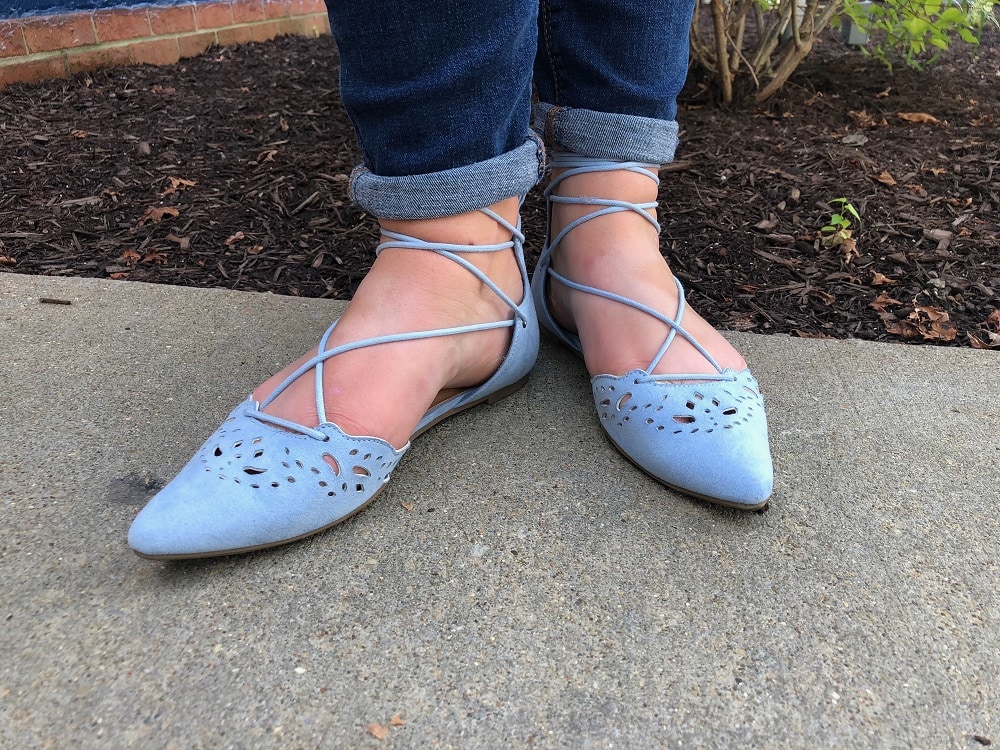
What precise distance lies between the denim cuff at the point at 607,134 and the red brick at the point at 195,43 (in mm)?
2419

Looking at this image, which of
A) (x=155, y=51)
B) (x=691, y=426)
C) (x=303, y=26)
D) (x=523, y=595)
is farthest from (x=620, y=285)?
(x=303, y=26)

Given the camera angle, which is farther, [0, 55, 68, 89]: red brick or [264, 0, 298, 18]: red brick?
[264, 0, 298, 18]: red brick

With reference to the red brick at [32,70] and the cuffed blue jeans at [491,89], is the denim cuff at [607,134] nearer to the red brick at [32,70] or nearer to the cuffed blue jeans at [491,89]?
the cuffed blue jeans at [491,89]

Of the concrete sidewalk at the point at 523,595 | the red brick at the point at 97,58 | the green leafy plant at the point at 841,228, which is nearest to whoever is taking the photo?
the concrete sidewalk at the point at 523,595

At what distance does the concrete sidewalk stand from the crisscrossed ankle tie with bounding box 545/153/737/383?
0.50 feet

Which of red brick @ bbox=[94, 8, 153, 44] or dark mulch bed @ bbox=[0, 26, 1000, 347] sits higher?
red brick @ bbox=[94, 8, 153, 44]

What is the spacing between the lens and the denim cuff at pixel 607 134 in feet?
3.33

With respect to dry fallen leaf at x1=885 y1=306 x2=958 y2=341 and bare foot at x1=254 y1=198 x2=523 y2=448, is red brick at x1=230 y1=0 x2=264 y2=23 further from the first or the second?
dry fallen leaf at x1=885 y1=306 x2=958 y2=341

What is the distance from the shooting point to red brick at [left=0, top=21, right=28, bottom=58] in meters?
2.38

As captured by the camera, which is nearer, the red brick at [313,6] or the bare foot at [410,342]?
the bare foot at [410,342]

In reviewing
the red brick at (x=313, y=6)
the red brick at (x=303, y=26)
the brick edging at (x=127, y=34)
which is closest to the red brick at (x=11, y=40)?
the brick edging at (x=127, y=34)

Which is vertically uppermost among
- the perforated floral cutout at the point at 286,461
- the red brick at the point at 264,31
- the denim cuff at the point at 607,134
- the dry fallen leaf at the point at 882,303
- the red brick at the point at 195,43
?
the denim cuff at the point at 607,134

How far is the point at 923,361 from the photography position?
46.3 inches

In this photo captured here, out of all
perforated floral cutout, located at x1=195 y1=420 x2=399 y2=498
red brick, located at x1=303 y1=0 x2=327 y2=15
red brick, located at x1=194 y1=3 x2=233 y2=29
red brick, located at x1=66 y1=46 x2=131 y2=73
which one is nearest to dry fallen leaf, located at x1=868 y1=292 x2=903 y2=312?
perforated floral cutout, located at x1=195 y1=420 x2=399 y2=498
